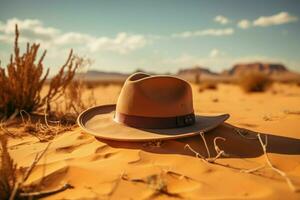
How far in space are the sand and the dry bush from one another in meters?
10.6

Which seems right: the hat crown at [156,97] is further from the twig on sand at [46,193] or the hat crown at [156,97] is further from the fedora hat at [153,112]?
the twig on sand at [46,193]

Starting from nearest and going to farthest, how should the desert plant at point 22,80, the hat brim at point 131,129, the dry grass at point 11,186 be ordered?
the dry grass at point 11,186 < the hat brim at point 131,129 < the desert plant at point 22,80

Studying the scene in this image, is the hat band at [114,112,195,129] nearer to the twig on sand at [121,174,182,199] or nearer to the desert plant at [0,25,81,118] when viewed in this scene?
the twig on sand at [121,174,182,199]

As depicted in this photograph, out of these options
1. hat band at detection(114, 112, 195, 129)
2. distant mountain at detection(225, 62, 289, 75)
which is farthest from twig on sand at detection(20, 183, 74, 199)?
distant mountain at detection(225, 62, 289, 75)

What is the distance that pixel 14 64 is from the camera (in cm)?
511

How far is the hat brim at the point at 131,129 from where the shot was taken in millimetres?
3015

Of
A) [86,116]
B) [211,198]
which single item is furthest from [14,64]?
[211,198]

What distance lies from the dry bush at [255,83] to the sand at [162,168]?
10554 mm

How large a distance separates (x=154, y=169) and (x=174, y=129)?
2.22ft

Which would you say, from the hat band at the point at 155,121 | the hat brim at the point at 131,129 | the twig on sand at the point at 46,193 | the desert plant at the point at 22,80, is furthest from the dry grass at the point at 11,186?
the desert plant at the point at 22,80

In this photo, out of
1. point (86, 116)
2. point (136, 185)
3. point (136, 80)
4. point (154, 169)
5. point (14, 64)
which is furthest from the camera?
point (14, 64)

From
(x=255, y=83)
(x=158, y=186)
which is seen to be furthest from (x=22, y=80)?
(x=255, y=83)

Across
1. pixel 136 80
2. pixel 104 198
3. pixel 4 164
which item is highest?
pixel 136 80

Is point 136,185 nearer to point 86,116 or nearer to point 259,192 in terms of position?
point 259,192
